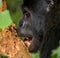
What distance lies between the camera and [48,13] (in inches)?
75.4

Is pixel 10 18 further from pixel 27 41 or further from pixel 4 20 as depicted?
pixel 27 41

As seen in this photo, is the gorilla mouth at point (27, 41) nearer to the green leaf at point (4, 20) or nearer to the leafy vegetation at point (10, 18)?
the leafy vegetation at point (10, 18)

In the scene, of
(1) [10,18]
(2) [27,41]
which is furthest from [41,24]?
(1) [10,18]

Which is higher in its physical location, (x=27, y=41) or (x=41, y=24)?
(x=41, y=24)

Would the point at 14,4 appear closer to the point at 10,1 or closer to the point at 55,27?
the point at 10,1

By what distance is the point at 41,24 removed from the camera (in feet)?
6.55

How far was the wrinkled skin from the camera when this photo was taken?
191cm

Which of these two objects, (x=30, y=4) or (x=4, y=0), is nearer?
(x=4, y=0)

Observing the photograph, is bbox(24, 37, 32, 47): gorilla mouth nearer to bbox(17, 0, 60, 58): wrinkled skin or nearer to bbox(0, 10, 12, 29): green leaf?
bbox(17, 0, 60, 58): wrinkled skin

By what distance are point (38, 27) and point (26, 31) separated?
9 centimetres

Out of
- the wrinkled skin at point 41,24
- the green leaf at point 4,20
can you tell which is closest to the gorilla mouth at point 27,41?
the wrinkled skin at point 41,24

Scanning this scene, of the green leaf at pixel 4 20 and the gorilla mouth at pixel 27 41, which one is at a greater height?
the green leaf at pixel 4 20

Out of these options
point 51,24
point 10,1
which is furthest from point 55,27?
point 10,1

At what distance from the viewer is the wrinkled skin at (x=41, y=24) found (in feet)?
6.27
